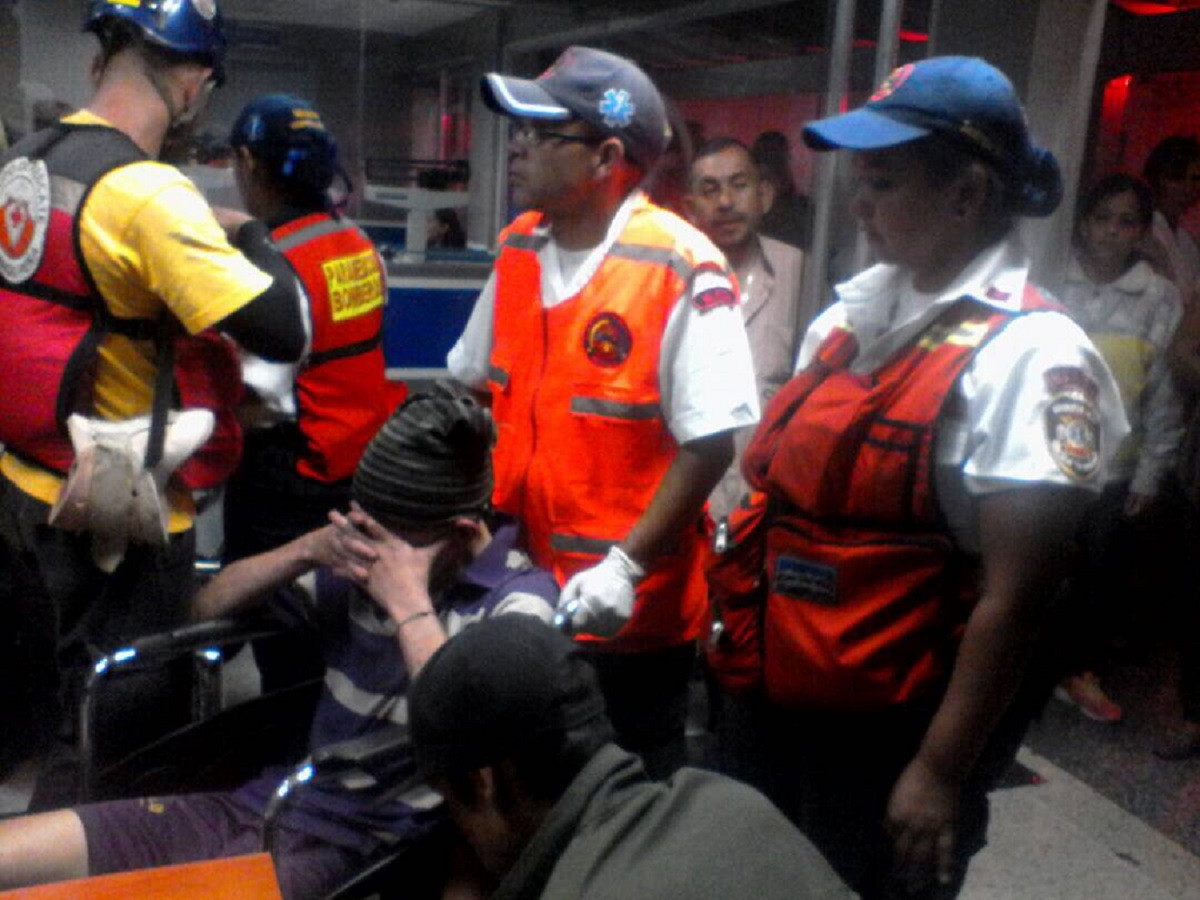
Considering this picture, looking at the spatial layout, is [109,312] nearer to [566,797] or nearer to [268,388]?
[268,388]

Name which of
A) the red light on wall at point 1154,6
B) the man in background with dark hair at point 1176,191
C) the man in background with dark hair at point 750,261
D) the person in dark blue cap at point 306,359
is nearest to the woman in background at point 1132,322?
the man in background with dark hair at point 1176,191

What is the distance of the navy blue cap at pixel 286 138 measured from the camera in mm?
2846

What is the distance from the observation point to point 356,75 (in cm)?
482

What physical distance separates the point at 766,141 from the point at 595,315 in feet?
6.90

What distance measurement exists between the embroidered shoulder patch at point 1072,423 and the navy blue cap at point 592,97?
95 cm

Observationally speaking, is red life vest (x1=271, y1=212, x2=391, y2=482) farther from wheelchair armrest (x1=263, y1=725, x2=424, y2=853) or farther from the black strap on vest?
wheelchair armrest (x1=263, y1=725, x2=424, y2=853)

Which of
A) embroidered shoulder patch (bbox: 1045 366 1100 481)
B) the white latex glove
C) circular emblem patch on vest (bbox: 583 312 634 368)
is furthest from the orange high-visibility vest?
embroidered shoulder patch (bbox: 1045 366 1100 481)

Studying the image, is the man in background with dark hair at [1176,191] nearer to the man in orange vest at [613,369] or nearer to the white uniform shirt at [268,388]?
the man in orange vest at [613,369]

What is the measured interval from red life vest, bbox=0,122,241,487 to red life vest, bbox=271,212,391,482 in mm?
835

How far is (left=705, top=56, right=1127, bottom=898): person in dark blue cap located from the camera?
58.2 inches

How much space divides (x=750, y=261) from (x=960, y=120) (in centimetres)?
190

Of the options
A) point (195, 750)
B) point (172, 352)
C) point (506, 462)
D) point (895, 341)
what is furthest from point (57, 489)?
point (895, 341)

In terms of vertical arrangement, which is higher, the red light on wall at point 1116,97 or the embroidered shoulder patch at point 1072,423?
the red light on wall at point 1116,97

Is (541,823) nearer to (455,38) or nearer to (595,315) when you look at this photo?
(595,315)
